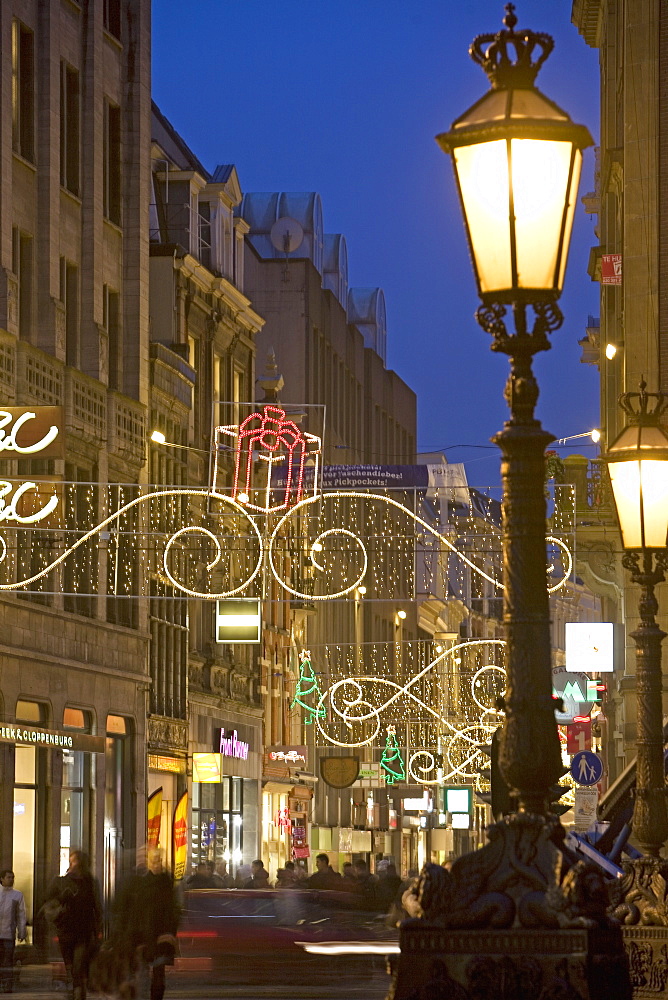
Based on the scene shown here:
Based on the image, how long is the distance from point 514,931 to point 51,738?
1179 inches

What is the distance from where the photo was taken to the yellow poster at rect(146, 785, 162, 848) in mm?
44938

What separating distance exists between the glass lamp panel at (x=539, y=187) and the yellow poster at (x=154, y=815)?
122 feet

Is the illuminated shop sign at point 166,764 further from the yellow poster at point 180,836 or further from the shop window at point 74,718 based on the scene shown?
the shop window at point 74,718

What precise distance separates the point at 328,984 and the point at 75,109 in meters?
24.6

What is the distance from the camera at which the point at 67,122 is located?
4131cm

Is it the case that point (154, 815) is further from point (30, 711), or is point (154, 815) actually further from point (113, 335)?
point (113, 335)

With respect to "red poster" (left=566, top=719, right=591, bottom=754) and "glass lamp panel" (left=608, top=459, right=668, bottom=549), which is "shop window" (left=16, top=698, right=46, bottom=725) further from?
"glass lamp panel" (left=608, top=459, right=668, bottom=549)

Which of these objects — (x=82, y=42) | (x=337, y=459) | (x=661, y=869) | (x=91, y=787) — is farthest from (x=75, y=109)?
(x=337, y=459)

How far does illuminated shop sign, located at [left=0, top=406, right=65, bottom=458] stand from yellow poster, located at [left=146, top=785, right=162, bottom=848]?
46.3 feet

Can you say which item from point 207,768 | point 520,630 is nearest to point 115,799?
point 207,768

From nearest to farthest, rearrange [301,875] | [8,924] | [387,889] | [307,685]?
[8,924] < [387,889] < [301,875] < [307,685]

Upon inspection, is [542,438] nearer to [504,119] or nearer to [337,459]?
[504,119]

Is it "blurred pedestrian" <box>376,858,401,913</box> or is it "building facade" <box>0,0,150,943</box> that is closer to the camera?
"blurred pedestrian" <box>376,858,401,913</box>

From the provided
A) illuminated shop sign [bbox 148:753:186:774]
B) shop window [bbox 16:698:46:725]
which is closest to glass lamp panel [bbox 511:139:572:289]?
shop window [bbox 16:698:46:725]
